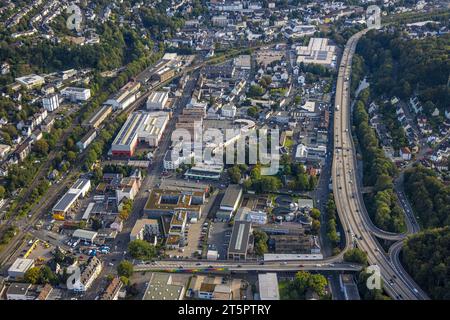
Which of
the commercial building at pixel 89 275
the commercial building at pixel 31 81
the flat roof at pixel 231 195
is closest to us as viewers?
the commercial building at pixel 89 275

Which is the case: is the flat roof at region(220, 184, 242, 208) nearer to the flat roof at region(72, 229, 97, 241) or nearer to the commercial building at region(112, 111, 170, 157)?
the flat roof at region(72, 229, 97, 241)

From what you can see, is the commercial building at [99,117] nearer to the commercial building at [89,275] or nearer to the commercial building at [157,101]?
the commercial building at [157,101]

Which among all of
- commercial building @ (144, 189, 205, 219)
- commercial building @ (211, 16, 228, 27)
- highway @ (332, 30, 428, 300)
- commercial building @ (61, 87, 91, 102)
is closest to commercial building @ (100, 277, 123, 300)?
commercial building @ (144, 189, 205, 219)

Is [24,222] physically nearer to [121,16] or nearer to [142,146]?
[142,146]

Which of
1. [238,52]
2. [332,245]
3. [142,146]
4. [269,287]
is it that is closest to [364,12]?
[238,52]

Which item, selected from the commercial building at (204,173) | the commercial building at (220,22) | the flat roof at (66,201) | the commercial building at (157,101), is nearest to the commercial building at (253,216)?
the commercial building at (204,173)

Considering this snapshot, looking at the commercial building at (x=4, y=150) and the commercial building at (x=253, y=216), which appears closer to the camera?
the commercial building at (x=253, y=216)

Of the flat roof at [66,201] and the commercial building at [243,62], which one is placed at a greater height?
the commercial building at [243,62]
